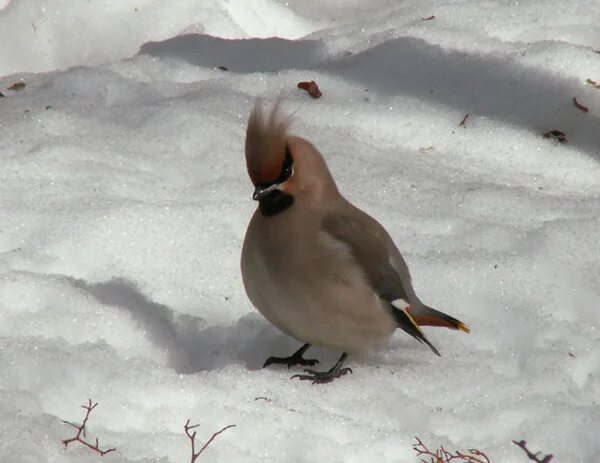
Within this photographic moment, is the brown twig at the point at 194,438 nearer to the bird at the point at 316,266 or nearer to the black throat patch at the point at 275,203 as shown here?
the bird at the point at 316,266

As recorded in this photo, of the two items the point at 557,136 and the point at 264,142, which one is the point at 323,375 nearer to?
the point at 264,142

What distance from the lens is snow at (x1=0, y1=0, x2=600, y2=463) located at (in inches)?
123

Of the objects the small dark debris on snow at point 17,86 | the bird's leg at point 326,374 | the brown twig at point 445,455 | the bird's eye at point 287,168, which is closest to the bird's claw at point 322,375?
the bird's leg at point 326,374

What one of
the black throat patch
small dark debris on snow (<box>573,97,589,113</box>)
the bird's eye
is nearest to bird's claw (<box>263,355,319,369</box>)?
the black throat patch

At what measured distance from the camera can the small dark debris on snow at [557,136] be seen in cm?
479

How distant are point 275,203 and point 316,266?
21 centimetres

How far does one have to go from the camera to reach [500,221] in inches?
168

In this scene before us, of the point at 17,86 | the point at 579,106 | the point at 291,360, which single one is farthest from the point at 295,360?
the point at 17,86

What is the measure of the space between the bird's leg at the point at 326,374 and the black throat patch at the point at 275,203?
470 mm

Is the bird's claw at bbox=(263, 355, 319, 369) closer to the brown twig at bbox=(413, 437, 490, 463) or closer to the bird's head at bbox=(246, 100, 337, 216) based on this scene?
the bird's head at bbox=(246, 100, 337, 216)

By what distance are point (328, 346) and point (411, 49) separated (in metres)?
2.13

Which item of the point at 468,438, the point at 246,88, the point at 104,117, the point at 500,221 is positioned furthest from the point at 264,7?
the point at 468,438

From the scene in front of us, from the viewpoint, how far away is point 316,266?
328cm

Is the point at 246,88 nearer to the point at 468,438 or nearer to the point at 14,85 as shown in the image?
the point at 14,85
